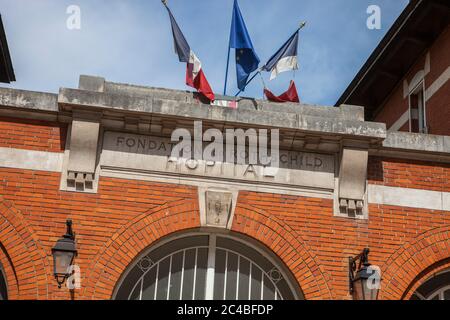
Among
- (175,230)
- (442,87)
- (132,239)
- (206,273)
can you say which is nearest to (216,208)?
(175,230)

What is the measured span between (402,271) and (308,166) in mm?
2078

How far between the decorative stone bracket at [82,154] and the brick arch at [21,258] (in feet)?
2.79

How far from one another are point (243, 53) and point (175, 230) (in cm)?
386

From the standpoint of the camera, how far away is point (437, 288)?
409 inches

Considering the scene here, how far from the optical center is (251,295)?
9.91 meters

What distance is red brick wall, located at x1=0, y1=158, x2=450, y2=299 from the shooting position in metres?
9.38

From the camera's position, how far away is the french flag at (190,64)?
10905 millimetres

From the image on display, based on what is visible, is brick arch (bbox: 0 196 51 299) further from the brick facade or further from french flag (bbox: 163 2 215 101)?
french flag (bbox: 163 2 215 101)

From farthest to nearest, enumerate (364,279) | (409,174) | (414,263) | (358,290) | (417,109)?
(417,109), (409,174), (414,263), (358,290), (364,279)

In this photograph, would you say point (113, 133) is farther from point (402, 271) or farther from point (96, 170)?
point (402, 271)

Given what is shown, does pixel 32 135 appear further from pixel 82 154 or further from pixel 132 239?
pixel 132 239

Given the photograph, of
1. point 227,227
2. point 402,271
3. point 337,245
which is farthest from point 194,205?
point 402,271

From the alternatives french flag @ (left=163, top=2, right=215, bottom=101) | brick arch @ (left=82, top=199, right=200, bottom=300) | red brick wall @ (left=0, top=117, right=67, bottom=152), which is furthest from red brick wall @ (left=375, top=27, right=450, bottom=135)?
red brick wall @ (left=0, top=117, right=67, bottom=152)

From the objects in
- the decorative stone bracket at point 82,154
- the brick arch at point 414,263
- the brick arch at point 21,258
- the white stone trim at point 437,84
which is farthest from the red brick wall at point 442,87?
the brick arch at point 21,258
